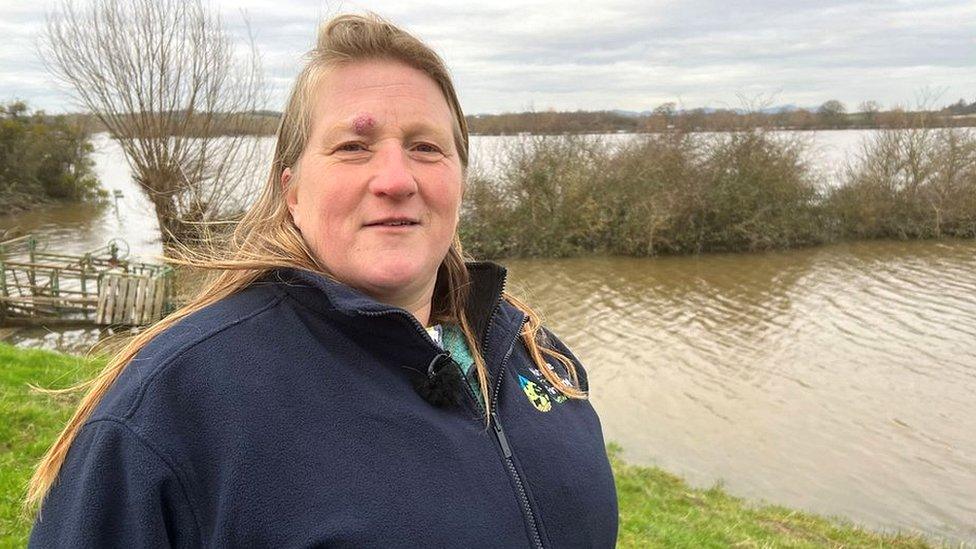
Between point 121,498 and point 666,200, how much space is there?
88.1ft

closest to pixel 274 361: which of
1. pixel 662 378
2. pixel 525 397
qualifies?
pixel 525 397

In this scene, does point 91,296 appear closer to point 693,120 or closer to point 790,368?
point 790,368

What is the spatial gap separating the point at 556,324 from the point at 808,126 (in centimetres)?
2062

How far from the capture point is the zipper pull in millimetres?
1517

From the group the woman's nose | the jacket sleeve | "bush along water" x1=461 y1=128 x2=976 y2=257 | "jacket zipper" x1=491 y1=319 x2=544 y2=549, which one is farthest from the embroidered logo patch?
"bush along water" x1=461 y1=128 x2=976 y2=257

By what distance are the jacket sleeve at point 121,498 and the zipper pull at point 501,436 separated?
0.67 metres

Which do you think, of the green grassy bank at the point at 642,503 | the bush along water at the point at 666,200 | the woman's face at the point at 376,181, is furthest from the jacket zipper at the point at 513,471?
the bush along water at the point at 666,200

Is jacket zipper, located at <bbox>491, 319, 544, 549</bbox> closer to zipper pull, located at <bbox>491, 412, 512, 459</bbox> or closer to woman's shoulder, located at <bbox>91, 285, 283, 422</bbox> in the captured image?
zipper pull, located at <bbox>491, 412, 512, 459</bbox>

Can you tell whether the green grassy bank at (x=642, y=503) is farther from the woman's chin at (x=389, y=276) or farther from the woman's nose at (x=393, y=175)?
the woman's nose at (x=393, y=175)

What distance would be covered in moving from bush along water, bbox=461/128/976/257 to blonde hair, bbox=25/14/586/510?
23.0 meters

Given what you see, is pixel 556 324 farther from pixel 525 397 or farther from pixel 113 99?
pixel 525 397

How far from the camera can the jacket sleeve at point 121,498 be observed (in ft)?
3.54

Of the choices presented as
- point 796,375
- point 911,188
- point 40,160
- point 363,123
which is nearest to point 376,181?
point 363,123

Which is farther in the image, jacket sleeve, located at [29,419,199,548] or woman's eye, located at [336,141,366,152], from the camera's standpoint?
woman's eye, located at [336,141,366,152]
